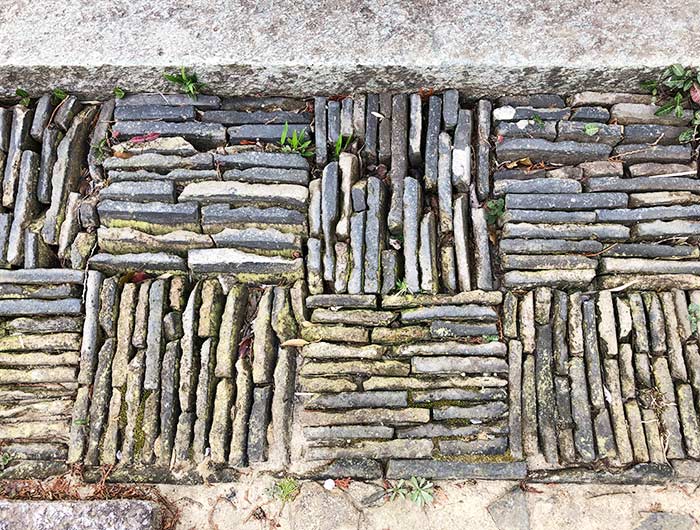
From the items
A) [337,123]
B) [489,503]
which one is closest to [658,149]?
[337,123]

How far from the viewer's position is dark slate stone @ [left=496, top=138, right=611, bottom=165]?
4.02m

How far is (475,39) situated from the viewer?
4.04 m

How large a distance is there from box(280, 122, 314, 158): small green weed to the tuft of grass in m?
0.62

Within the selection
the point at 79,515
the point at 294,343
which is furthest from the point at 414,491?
the point at 79,515

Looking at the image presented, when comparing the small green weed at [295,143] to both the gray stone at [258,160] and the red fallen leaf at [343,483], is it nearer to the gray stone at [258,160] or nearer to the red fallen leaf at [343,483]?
the gray stone at [258,160]

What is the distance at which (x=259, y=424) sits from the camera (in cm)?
376

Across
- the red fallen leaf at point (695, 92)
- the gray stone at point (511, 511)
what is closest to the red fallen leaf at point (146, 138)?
the gray stone at point (511, 511)

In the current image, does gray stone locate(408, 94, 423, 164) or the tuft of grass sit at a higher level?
the tuft of grass

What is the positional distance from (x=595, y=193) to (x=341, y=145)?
166 cm

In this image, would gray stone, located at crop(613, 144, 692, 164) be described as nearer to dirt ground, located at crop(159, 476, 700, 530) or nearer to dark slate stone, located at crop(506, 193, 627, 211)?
dark slate stone, located at crop(506, 193, 627, 211)

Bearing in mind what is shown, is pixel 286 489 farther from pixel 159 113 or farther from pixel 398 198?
pixel 159 113

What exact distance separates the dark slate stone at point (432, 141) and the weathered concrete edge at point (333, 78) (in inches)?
5.1

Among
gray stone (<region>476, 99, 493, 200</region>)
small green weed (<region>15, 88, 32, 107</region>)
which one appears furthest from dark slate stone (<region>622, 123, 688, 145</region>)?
small green weed (<region>15, 88, 32, 107</region>)

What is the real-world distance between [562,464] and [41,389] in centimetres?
321
